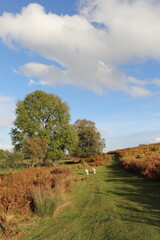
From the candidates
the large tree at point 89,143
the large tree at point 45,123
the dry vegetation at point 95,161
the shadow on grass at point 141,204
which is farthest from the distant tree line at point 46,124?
the shadow on grass at point 141,204

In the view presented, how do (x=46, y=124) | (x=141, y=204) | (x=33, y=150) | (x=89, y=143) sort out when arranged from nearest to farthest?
(x=141, y=204), (x=33, y=150), (x=46, y=124), (x=89, y=143)

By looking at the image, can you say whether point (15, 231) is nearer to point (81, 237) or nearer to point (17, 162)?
point (81, 237)

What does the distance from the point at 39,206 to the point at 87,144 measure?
2548 centimetres

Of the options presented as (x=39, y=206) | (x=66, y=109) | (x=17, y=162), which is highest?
(x=66, y=109)

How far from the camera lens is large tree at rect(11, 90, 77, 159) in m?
22.2

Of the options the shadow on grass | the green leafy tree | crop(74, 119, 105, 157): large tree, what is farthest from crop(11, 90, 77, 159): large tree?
the shadow on grass

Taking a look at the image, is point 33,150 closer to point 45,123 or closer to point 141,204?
point 45,123

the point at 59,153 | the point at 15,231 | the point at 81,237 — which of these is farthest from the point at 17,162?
the point at 81,237

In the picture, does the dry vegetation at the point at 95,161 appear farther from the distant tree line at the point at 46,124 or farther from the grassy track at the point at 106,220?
the grassy track at the point at 106,220

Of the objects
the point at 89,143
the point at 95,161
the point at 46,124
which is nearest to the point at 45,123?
the point at 46,124

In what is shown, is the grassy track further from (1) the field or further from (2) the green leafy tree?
(2) the green leafy tree

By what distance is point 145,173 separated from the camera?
409 inches

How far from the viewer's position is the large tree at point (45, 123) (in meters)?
22.2

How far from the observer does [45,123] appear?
905 inches
